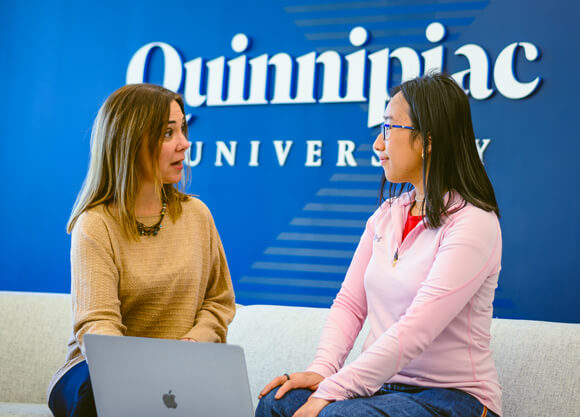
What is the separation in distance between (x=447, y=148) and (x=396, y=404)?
693 mm

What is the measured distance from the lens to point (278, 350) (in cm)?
244

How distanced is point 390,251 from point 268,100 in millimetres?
1892

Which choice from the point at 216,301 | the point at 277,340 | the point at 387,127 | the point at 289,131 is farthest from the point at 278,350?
the point at 289,131

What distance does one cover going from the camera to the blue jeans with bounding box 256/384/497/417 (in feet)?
4.88

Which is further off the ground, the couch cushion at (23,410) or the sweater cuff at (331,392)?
the sweater cuff at (331,392)

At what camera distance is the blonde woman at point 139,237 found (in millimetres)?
1866

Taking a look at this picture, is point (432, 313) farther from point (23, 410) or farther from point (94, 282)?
point (23, 410)

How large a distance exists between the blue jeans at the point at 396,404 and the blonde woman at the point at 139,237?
1.35 ft

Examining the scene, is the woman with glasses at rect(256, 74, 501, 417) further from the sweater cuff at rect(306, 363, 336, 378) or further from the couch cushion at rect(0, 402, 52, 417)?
the couch cushion at rect(0, 402, 52, 417)

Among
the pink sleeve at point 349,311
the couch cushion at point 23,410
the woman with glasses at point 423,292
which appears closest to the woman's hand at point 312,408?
the woman with glasses at point 423,292

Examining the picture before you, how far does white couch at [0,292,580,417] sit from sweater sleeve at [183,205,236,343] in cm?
37

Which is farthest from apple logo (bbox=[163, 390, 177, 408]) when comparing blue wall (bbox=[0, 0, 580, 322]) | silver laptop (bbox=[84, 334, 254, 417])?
blue wall (bbox=[0, 0, 580, 322])

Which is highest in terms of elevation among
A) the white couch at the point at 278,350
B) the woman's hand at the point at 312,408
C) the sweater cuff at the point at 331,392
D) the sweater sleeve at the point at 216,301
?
the sweater sleeve at the point at 216,301

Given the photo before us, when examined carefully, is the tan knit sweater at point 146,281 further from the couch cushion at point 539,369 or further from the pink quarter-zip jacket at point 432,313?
the couch cushion at point 539,369
